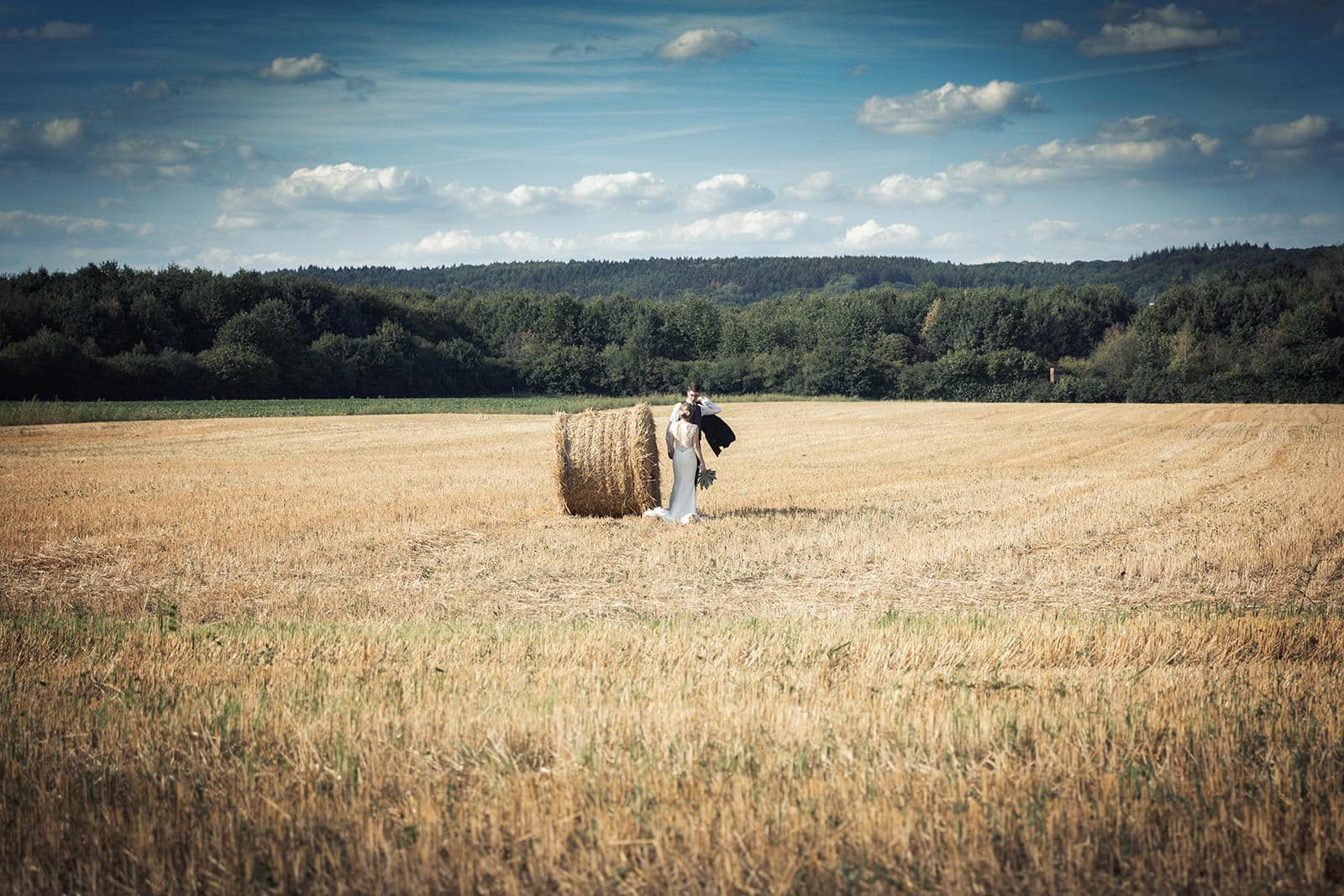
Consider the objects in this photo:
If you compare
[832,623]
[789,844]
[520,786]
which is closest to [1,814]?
[520,786]

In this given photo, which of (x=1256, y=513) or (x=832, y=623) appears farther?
(x=1256, y=513)

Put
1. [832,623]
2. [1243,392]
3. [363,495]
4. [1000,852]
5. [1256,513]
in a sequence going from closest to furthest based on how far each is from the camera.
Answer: [1000,852] → [832,623] → [1256,513] → [363,495] → [1243,392]

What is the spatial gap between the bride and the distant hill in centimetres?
14896

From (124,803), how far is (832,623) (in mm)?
5614

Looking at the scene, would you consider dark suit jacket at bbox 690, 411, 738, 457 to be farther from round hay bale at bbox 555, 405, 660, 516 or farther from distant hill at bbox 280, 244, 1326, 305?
distant hill at bbox 280, 244, 1326, 305

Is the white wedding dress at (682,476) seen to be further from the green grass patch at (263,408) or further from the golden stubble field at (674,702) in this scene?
the green grass patch at (263,408)

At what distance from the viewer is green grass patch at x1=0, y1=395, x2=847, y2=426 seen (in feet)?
148

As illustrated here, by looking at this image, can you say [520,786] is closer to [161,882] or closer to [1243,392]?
[161,882]

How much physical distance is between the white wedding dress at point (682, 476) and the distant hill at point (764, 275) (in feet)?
489

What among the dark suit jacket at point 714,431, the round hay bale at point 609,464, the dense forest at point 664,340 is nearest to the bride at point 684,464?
the dark suit jacket at point 714,431

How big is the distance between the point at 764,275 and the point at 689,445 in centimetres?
18197

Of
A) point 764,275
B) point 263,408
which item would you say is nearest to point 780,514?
point 263,408

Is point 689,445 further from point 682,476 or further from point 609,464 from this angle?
point 609,464

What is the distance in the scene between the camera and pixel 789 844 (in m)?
3.93
